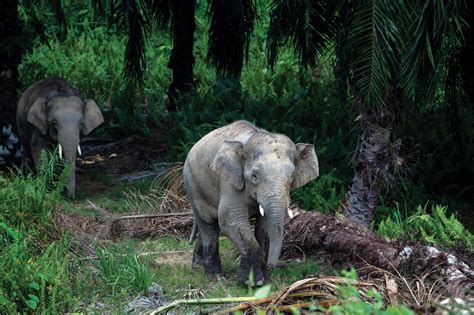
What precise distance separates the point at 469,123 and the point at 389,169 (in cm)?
306

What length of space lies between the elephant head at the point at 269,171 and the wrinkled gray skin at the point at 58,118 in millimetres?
4609

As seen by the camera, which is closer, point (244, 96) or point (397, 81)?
point (397, 81)

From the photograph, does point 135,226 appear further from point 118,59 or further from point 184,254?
point 118,59

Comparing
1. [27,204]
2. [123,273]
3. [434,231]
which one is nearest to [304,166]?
[123,273]

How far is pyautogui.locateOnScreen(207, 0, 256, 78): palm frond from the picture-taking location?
1650 cm

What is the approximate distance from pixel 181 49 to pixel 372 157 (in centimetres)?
619

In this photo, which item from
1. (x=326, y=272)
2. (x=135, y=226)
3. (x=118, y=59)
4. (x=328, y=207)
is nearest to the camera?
(x=326, y=272)

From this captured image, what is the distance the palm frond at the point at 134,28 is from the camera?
15547 millimetres

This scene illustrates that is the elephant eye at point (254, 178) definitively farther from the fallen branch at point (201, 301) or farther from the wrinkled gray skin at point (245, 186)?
the fallen branch at point (201, 301)

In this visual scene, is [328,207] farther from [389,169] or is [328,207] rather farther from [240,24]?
[240,24]

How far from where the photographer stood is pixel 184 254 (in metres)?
11.5

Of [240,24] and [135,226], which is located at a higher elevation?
[240,24]

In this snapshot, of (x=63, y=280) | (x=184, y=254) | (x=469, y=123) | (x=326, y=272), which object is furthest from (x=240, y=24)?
(x=63, y=280)

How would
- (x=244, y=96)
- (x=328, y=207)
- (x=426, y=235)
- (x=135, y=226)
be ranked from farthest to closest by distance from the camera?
1. (x=244, y=96)
2. (x=328, y=207)
3. (x=135, y=226)
4. (x=426, y=235)
